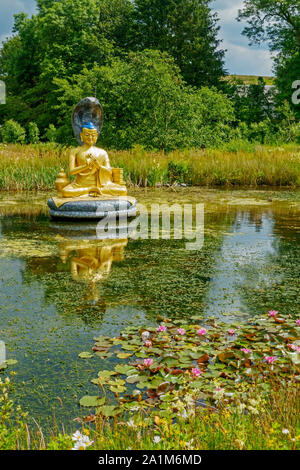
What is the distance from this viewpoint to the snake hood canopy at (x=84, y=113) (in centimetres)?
830

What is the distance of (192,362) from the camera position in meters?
2.77

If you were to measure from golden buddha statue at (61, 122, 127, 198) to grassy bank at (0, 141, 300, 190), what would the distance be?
4.00 metres

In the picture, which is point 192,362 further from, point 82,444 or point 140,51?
point 140,51

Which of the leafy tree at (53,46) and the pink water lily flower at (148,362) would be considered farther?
the leafy tree at (53,46)

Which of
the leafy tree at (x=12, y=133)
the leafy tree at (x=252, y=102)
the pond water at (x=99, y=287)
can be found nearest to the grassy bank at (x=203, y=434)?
the pond water at (x=99, y=287)

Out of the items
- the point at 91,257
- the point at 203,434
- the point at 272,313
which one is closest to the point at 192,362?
the point at 272,313

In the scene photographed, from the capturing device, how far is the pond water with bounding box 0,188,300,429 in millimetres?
2701

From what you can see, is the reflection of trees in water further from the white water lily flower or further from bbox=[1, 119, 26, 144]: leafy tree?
bbox=[1, 119, 26, 144]: leafy tree

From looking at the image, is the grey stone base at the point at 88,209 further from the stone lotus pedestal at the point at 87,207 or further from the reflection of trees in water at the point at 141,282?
the reflection of trees in water at the point at 141,282

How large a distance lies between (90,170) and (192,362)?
18.6 feet

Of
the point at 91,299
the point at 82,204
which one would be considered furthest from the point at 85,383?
the point at 82,204

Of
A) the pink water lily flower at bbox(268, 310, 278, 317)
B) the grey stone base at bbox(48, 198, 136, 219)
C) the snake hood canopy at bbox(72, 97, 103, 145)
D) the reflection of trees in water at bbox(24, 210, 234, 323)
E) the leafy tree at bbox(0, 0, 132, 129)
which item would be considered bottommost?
the reflection of trees in water at bbox(24, 210, 234, 323)

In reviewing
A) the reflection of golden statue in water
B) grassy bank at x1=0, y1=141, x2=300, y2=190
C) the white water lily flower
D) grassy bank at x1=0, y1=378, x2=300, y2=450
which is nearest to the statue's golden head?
the reflection of golden statue in water

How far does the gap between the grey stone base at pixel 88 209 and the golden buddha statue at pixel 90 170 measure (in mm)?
354
